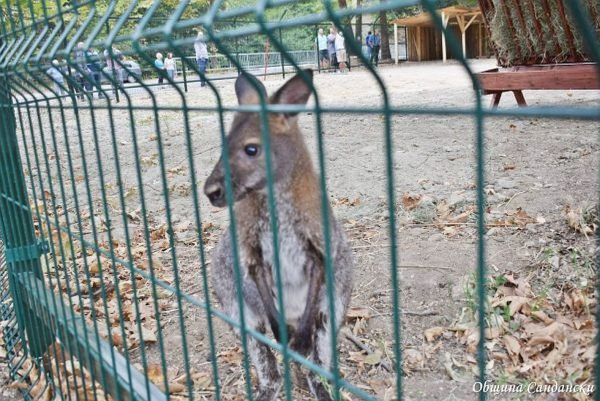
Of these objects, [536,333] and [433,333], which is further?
[433,333]

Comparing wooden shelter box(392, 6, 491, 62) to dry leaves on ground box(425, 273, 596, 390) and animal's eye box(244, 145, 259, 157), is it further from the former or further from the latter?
animal's eye box(244, 145, 259, 157)

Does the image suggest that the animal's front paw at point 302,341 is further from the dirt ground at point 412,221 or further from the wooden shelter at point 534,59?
the wooden shelter at point 534,59

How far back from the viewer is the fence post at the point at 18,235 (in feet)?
9.74

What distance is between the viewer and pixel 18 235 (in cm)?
314

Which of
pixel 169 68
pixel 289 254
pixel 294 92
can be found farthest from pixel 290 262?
pixel 169 68

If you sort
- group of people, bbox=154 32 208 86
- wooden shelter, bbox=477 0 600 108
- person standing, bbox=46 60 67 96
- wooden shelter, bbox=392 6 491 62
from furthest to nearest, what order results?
wooden shelter, bbox=392 6 491 62 < wooden shelter, bbox=477 0 600 108 < person standing, bbox=46 60 67 96 < group of people, bbox=154 32 208 86

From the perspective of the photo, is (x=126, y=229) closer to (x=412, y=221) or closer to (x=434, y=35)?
(x=412, y=221)

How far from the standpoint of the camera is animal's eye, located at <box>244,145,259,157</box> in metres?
2.02

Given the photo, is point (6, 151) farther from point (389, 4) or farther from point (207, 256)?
point (389, 4)

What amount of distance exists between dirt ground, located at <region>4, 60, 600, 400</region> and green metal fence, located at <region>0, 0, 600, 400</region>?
4 cm

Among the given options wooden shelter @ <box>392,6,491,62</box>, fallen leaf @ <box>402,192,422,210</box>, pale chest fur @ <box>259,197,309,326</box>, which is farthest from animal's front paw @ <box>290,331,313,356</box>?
wooden shelter @ <box>392,6,491,62</box>

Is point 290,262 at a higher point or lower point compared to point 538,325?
higher

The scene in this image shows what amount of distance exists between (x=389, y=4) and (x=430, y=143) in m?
5.57

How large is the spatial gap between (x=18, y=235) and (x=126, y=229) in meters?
1.67
